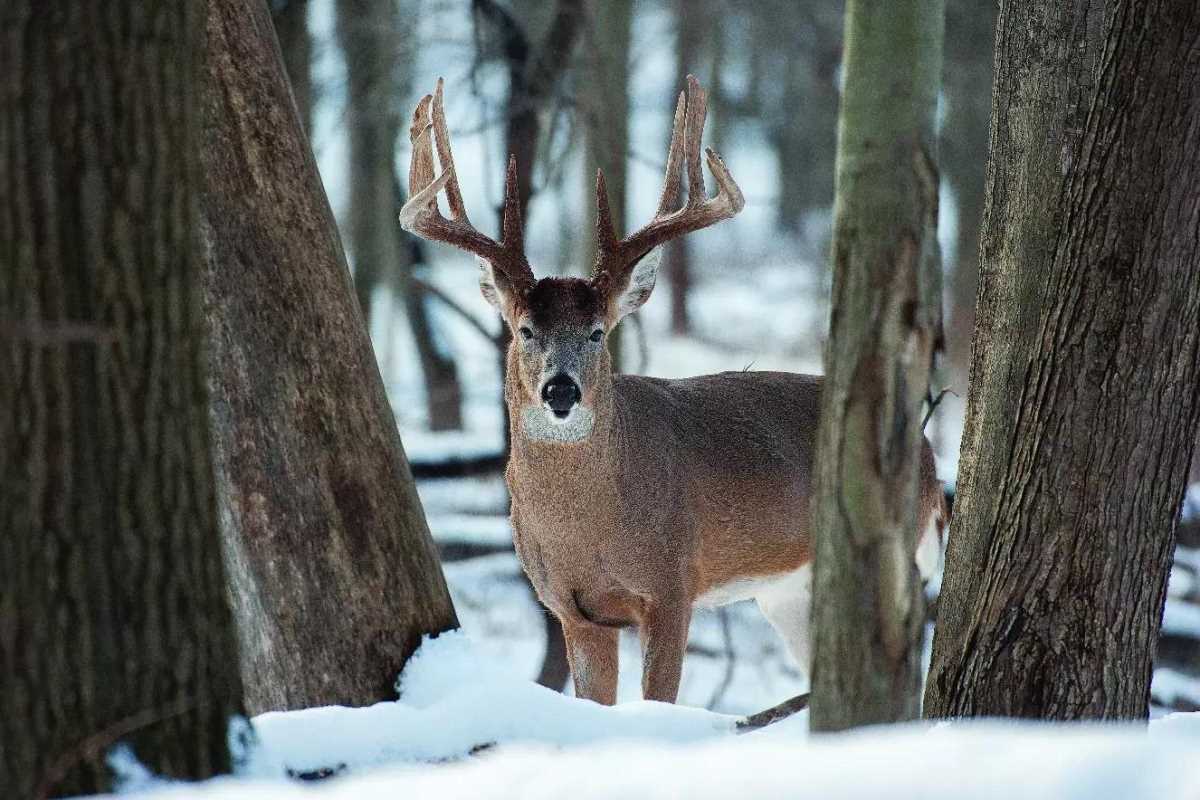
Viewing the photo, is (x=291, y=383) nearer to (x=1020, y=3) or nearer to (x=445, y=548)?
(x=1020, y=3)

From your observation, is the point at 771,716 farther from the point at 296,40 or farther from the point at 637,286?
the point at 296,40

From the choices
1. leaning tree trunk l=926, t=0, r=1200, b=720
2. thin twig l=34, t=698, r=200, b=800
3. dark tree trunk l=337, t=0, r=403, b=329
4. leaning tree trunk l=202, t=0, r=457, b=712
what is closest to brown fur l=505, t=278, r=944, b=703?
leaning tree trunk l=202, t=0, r=457, b=712

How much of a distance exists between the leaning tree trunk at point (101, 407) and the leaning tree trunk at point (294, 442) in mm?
1585

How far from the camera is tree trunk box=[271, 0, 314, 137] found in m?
8.89

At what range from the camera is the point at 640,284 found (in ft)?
23.2

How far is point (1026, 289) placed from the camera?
179 inches

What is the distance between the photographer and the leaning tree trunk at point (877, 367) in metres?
3.22

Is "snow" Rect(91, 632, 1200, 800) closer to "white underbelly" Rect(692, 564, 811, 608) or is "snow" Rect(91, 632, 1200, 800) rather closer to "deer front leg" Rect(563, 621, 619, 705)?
"deer front leg" Rect(563, 621, 619, 705)

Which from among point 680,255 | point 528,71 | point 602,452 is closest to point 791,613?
point 602,452

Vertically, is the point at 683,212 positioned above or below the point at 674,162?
below

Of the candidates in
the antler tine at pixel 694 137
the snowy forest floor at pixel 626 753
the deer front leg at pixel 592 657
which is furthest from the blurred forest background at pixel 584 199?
the deer front leg at pixel 592 657

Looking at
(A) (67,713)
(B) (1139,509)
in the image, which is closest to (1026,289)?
(B) (1139,509)

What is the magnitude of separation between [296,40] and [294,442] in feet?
14.9

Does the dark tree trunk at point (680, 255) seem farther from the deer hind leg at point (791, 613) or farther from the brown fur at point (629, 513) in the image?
the brown fur at point (629, 513)
